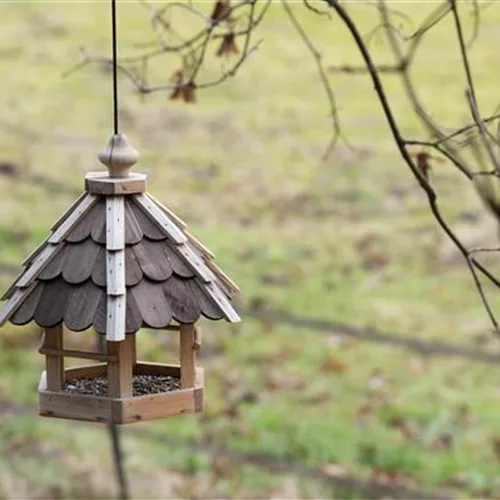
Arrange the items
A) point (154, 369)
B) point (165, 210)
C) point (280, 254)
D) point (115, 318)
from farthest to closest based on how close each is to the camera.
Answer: point (280, 254) < point (154, 369) < point (165, 210) < point (115, 318)

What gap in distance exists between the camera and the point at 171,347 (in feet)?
11.4

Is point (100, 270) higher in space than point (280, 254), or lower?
lower

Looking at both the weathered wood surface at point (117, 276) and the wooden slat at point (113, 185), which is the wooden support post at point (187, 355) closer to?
the weathered wood surface at point (117, 276)

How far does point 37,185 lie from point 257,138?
2.75 ft

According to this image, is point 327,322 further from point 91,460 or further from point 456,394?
point 91,460

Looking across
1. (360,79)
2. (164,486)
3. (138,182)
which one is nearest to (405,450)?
(164,486)

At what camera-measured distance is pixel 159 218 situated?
1229mm

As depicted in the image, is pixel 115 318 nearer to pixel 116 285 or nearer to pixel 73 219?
pixel 116 285

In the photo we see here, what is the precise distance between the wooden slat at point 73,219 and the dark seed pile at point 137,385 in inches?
7.7

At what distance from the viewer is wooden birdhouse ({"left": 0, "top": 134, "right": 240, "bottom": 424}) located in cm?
116

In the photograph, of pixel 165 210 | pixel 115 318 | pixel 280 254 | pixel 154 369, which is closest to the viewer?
pixel 115 318

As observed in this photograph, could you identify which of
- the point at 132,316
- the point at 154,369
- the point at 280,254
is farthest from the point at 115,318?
the point at 280,254

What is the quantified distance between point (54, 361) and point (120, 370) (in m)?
0.12

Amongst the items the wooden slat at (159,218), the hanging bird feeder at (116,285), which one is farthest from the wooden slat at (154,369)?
the wooden slat at (159,218)
